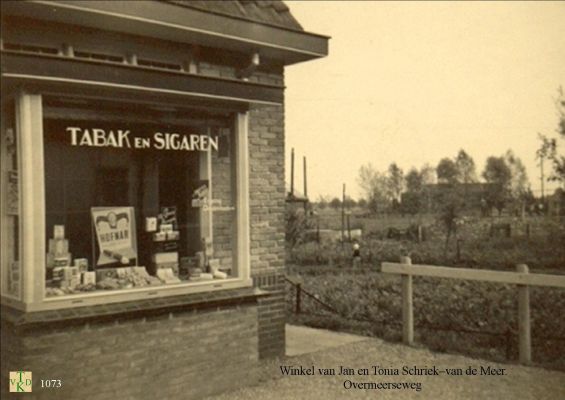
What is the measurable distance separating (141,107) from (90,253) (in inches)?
62.1

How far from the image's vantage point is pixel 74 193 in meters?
5.98

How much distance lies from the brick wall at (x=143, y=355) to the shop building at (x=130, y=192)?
0.01 meters

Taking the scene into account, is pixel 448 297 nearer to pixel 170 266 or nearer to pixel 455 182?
pixel 170 266

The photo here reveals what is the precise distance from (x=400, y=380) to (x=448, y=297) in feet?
22.2

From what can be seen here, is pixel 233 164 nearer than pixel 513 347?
Yes

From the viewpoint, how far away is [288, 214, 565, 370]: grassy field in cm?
938

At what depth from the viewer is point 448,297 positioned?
1340 centimetres

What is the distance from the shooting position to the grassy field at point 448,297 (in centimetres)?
938

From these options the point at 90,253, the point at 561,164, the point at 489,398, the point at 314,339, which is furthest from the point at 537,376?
the point at 561,164

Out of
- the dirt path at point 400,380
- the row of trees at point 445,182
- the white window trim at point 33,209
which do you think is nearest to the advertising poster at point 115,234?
the white window trim at point 33,209

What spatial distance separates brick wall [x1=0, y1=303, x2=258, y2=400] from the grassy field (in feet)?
11.2

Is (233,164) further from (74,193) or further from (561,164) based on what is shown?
(561,164)

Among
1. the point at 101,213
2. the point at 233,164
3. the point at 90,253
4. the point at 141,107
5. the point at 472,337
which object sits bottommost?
the point at 472,337

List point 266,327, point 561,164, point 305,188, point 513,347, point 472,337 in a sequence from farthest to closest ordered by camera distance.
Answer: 1. point 305,188
2. point 561,164
3. point 472,337
4. point 513,347
5. point 266,327
